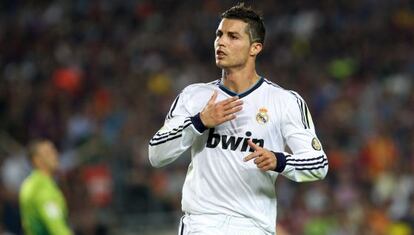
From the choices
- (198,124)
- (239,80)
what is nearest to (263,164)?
(198,124)

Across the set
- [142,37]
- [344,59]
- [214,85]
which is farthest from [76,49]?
[214,85]

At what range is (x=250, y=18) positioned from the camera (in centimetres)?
607

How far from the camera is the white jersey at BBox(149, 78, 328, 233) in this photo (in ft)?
19.3

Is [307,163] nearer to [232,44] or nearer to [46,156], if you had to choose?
[232,44]

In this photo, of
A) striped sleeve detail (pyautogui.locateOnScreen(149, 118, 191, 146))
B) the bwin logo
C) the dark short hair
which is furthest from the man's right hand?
the dark short hair

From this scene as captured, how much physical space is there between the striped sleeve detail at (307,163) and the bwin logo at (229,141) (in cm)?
28

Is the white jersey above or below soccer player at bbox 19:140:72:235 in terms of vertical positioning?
above

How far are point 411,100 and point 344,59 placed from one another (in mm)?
2216

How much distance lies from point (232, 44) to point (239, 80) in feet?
0.72

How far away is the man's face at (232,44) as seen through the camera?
19.6 feet

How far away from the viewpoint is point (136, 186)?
43.6ft

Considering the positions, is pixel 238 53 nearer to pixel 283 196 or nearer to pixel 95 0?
pixel 283 196

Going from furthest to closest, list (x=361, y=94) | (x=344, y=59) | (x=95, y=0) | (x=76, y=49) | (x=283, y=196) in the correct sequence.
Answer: (x=95, y=0), (x=76, y=49), (x=344, y=59), (x=361, y=94), (x=283, y=196)

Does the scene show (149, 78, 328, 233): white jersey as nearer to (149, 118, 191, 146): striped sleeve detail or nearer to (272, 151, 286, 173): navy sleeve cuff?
(149, 118, 191, 146): striped sleeve detail
